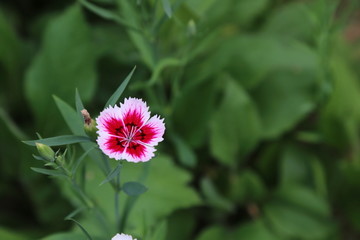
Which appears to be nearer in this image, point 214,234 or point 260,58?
point 214,234

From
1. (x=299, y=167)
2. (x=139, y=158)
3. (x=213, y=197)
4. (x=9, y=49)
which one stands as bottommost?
(x=139, y=158)

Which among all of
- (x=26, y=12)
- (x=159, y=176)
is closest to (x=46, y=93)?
(x=159, y=176)

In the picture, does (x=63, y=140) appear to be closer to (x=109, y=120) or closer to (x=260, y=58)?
(x=109, y=120)

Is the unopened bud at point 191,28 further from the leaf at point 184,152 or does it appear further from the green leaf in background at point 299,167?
the green leaf in background at point 299,167

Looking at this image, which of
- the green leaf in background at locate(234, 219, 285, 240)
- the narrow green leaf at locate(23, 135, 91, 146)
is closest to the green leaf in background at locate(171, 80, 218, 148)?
the green leaf in background at locate(234, 219, 285, 240)

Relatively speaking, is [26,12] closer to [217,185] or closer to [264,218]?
[217,185]

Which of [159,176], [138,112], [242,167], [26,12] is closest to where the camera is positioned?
[138,112]

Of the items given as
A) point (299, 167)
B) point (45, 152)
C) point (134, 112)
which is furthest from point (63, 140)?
point (299, 167)

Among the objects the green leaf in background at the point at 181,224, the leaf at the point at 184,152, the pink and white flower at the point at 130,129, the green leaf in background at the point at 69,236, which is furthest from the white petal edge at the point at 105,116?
the green leaf in background at the point at 181,224
